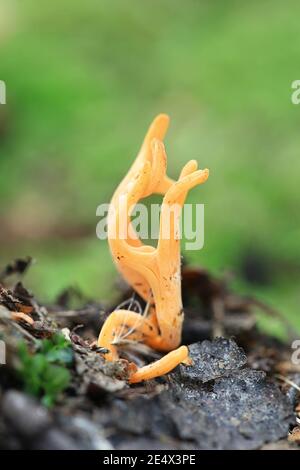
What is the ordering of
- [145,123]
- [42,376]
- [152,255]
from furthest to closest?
[145,123]
[152,255]
[42,376]

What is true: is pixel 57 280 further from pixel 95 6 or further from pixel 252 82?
pixel 95 6

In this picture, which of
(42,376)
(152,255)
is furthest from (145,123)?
(42,376)

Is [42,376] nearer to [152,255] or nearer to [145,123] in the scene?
[152,255]

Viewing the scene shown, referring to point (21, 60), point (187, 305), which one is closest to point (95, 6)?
point (21, 60)

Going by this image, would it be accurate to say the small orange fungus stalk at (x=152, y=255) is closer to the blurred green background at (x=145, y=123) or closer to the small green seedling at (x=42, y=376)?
the small green seedling at (x=42, y=376)

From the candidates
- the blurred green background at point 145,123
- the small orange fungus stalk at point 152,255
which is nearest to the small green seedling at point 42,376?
the small orange fungus stalk at point 152,255
